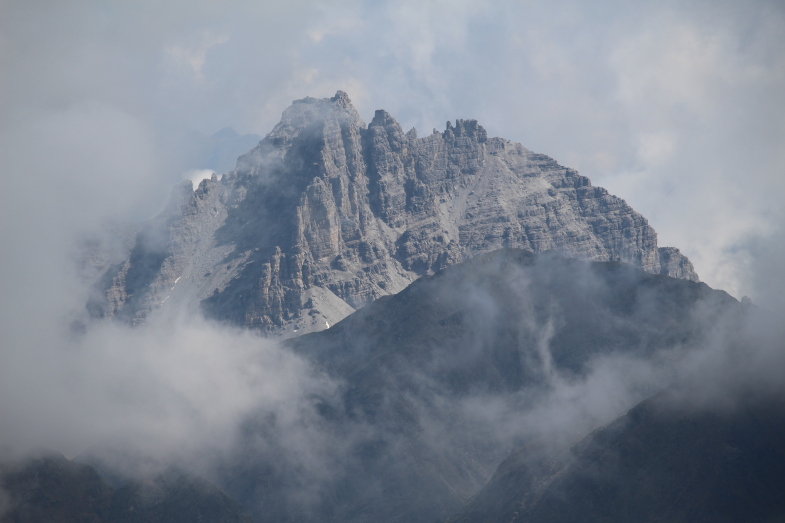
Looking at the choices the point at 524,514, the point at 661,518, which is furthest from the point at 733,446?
the point at 524,514

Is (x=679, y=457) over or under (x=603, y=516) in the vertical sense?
over

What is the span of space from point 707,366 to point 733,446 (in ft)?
71.8

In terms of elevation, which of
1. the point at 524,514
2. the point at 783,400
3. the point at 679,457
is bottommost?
the point at 524,514

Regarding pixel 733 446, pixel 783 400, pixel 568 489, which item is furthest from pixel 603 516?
pixel 783 400

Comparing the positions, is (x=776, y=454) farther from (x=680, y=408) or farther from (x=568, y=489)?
(x=568, y=489)

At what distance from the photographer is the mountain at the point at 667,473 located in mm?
174500

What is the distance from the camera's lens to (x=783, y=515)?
169 meters

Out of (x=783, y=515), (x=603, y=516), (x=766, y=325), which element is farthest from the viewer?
(x=766, y=325)

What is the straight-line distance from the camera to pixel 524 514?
622ft

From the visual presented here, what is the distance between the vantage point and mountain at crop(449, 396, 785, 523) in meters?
174

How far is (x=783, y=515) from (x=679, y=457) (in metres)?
20.6

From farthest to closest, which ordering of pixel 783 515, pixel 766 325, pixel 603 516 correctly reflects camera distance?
pixel 766 325 < pixel 603 516 < pixel 783 515

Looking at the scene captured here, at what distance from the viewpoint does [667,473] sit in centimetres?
18162

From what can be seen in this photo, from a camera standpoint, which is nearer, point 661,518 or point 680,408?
point 661,518
